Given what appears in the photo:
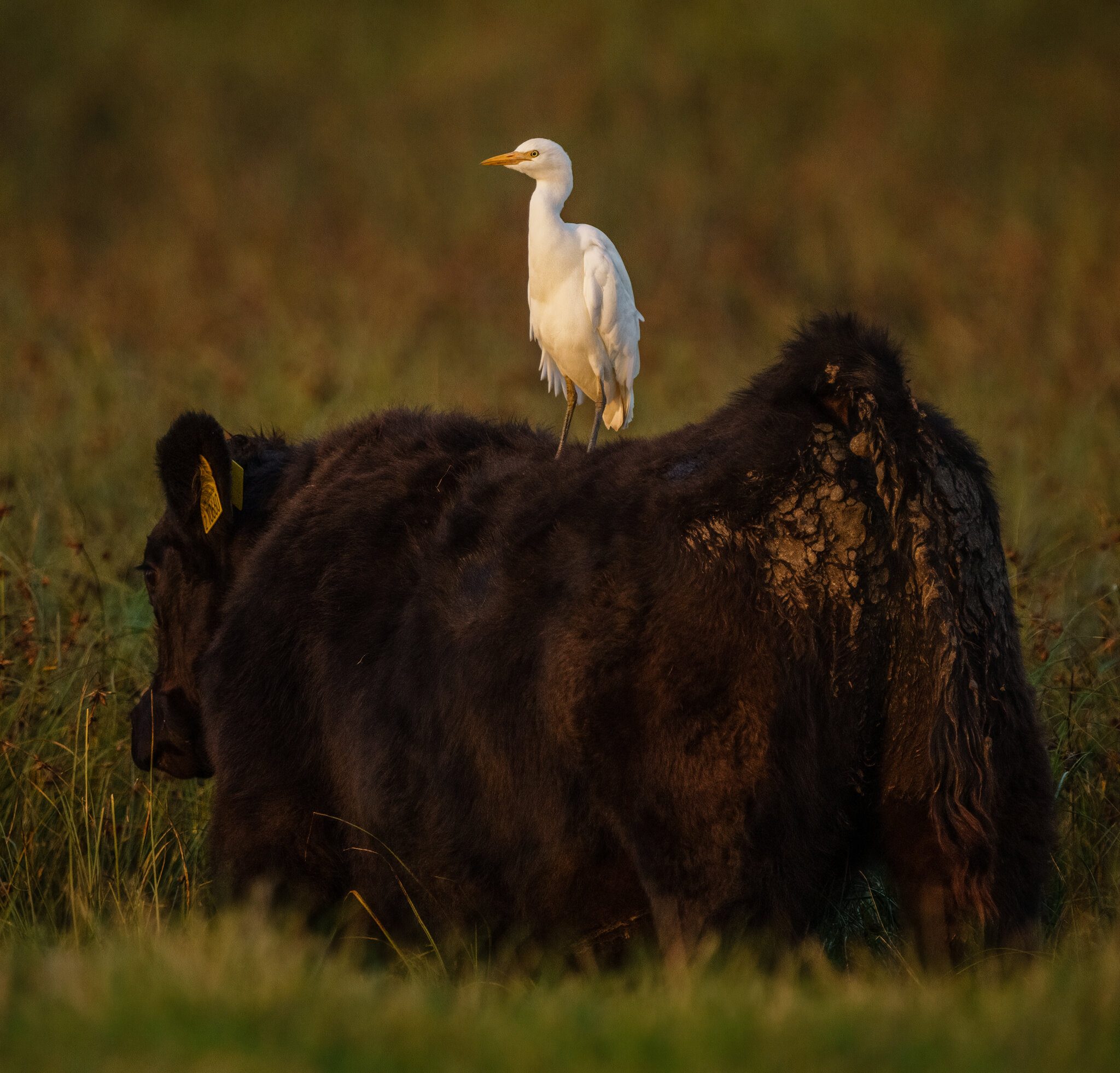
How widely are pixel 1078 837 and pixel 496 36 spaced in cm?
1926

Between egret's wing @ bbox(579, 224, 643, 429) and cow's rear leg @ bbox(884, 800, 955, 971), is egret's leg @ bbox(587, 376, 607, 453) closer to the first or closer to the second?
egret's wing @ bbox(579, 224, 643, 429)

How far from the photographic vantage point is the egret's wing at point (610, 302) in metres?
5.22

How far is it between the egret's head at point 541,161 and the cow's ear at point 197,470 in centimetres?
141

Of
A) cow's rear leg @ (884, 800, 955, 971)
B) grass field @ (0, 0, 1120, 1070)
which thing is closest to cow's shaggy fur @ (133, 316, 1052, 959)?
cow's rear leg @ (884, 800, 955, 971)

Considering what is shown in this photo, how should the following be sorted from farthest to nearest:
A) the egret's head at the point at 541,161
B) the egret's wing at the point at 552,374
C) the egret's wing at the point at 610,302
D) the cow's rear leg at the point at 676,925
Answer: the egret's wing at the point at 552,374 → the egret's wing at the point at 610,302 → the egret's head at the point at 541,161 → the cow's rear leg at the point at 676,925

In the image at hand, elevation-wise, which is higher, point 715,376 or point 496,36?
point 496,36

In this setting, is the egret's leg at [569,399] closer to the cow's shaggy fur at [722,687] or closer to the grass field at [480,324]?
the cow's shaggy fur at [722,687]

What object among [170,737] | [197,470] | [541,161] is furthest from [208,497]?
[541,161]

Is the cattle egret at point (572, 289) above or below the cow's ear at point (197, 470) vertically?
above

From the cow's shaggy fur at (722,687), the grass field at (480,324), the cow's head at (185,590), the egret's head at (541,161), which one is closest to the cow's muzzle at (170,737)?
the cow's head at (185,590)

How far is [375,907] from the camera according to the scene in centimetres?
386

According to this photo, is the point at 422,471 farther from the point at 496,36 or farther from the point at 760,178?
the point at 496,36

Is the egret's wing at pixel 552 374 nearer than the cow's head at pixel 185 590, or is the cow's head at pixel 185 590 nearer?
the cow's head at pixel 185 590

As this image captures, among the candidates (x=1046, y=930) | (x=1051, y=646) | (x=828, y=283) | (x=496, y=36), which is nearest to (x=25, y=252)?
(x=496, y=36)
